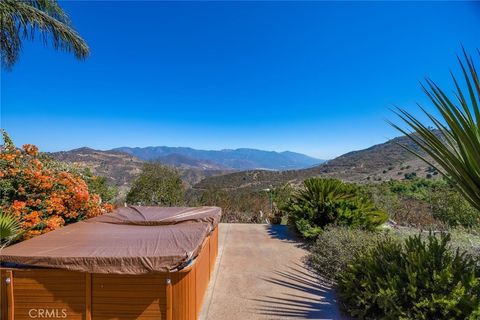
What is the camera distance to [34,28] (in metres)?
6.39

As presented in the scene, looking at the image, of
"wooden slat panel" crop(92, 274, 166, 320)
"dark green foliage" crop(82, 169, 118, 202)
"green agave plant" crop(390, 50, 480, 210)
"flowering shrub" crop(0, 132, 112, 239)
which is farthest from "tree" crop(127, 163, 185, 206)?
"green agave plant" crop(390, 50, 480, 210)

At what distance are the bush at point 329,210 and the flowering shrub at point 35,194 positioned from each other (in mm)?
4628

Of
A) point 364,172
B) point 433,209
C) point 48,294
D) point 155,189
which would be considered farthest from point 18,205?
point 364,172

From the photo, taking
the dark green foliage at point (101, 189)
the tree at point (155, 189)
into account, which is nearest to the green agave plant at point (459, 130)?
the dark green foliage at point (101, 189)

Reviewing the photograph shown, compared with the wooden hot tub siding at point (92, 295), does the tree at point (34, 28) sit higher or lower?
higher

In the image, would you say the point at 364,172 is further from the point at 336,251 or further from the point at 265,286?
the point at 265,286

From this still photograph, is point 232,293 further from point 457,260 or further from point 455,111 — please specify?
Answer: point 455,111

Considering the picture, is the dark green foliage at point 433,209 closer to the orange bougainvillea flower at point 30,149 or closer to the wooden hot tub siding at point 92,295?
the wooden hot tub siding at point 92,295

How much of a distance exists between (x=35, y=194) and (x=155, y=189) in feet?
18.8

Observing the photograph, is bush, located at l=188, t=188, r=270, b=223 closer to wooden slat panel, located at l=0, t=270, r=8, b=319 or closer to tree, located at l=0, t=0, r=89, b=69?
tree, located at l=0, t=0, r=89, b=69

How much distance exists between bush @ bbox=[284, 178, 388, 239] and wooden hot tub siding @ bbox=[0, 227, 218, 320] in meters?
4.27

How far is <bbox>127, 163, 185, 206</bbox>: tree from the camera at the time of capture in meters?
10.2

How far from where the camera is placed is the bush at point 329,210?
6629 mm

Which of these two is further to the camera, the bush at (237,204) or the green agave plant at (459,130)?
the bush at (237,204)
